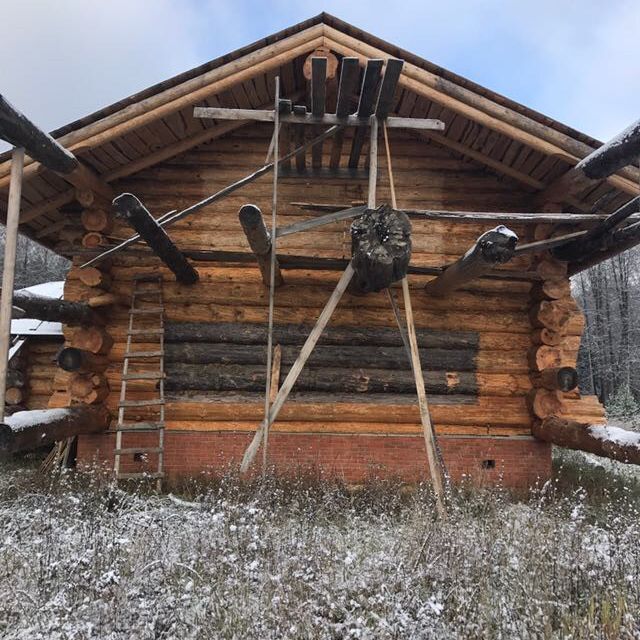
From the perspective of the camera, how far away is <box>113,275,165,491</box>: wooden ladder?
697cm

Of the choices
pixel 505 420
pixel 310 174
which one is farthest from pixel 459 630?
pixel 310 174

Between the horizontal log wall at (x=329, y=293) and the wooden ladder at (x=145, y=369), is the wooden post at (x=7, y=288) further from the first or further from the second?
the horizontal log wall at (x=329, y=293)

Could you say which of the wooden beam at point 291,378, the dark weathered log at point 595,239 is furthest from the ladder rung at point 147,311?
the dark weathered log at point 595,239

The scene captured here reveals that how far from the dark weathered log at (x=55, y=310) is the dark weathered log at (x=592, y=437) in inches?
272

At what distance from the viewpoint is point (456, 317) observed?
795cm

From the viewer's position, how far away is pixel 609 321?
31.2 m

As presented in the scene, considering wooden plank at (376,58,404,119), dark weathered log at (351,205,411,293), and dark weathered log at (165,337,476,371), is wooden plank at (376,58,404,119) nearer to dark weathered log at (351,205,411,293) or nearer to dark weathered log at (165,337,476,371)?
dark weathered log at (351,205,411,293)

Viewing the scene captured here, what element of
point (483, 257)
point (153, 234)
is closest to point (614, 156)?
point (483, 257)

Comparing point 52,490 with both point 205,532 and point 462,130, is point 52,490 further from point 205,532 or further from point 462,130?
point 462,130

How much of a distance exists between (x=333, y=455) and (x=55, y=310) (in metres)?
4.35

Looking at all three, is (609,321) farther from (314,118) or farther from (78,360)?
(78,360)

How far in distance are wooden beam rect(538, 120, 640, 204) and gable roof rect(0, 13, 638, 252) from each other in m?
0.23

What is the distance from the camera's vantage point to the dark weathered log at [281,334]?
25.3 ft

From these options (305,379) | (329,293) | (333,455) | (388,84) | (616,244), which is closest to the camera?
(388,84)
